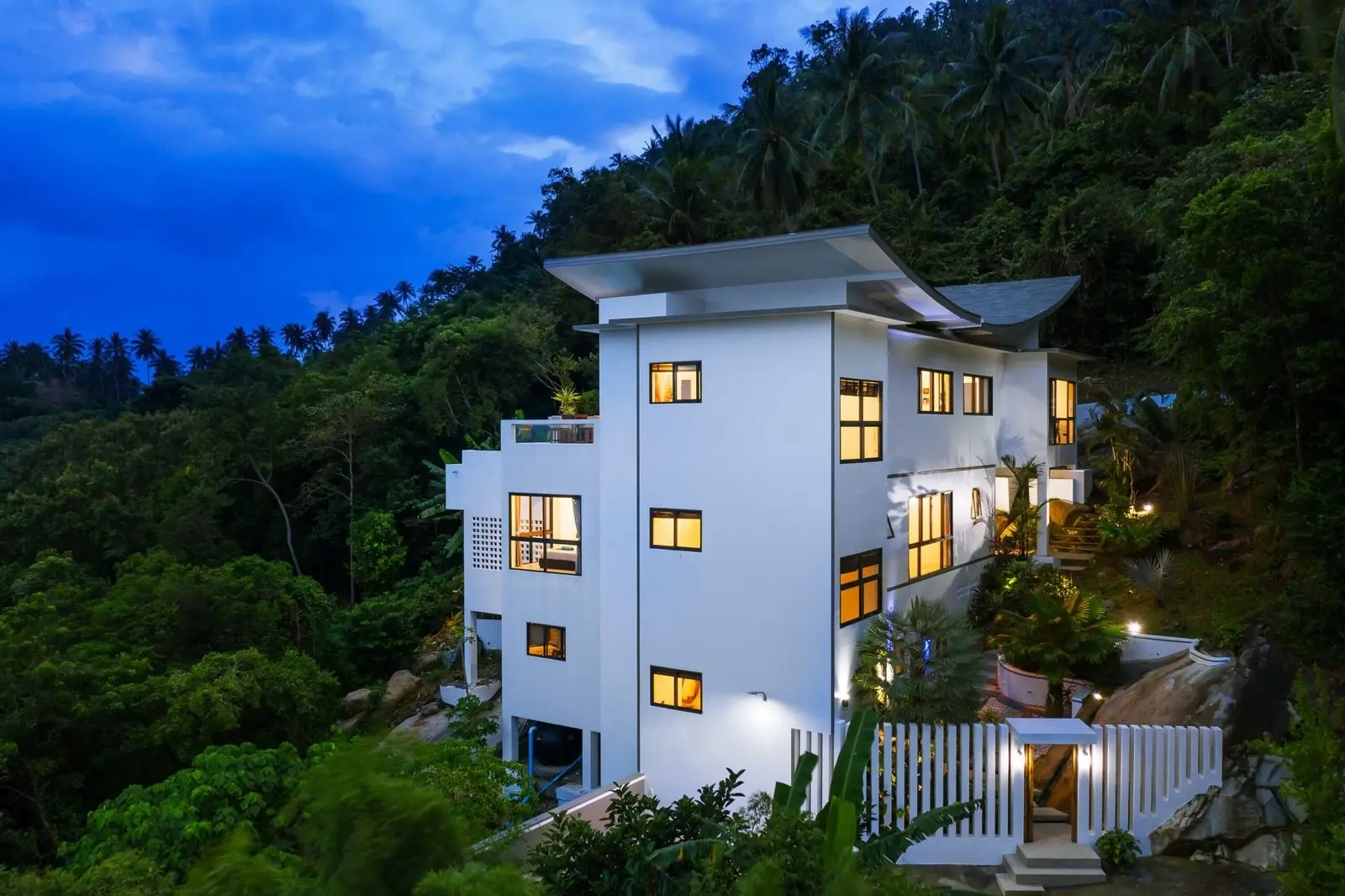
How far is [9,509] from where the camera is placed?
25734 mm

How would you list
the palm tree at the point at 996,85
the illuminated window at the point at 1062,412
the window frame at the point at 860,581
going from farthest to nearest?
the palm tree at the point at 996,85, the illuminated window at the point at 1062,412, the window frame at the point at 860,581

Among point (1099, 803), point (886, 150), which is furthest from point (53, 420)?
point (1099, 803)

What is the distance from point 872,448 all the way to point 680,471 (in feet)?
9.73

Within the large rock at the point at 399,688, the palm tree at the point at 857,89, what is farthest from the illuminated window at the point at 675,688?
the palm tree at the point at 857,89

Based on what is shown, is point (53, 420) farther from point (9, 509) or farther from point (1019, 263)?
point (1019, 263)

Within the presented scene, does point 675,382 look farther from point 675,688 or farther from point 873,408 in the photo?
point 675,688

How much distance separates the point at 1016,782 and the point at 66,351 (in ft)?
286

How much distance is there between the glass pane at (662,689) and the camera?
40.0 feet

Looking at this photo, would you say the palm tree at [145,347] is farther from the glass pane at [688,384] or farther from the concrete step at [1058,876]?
the concrete step at [1058,876]

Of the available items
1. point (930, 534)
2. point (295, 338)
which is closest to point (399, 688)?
point (930, 534)

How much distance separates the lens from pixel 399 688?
66.8 ft

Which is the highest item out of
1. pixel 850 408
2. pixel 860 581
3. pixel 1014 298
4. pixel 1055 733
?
pixel 1014 298

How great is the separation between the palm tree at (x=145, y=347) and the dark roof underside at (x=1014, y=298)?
77.1 metres

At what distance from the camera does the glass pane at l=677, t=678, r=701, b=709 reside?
39.1 feet
